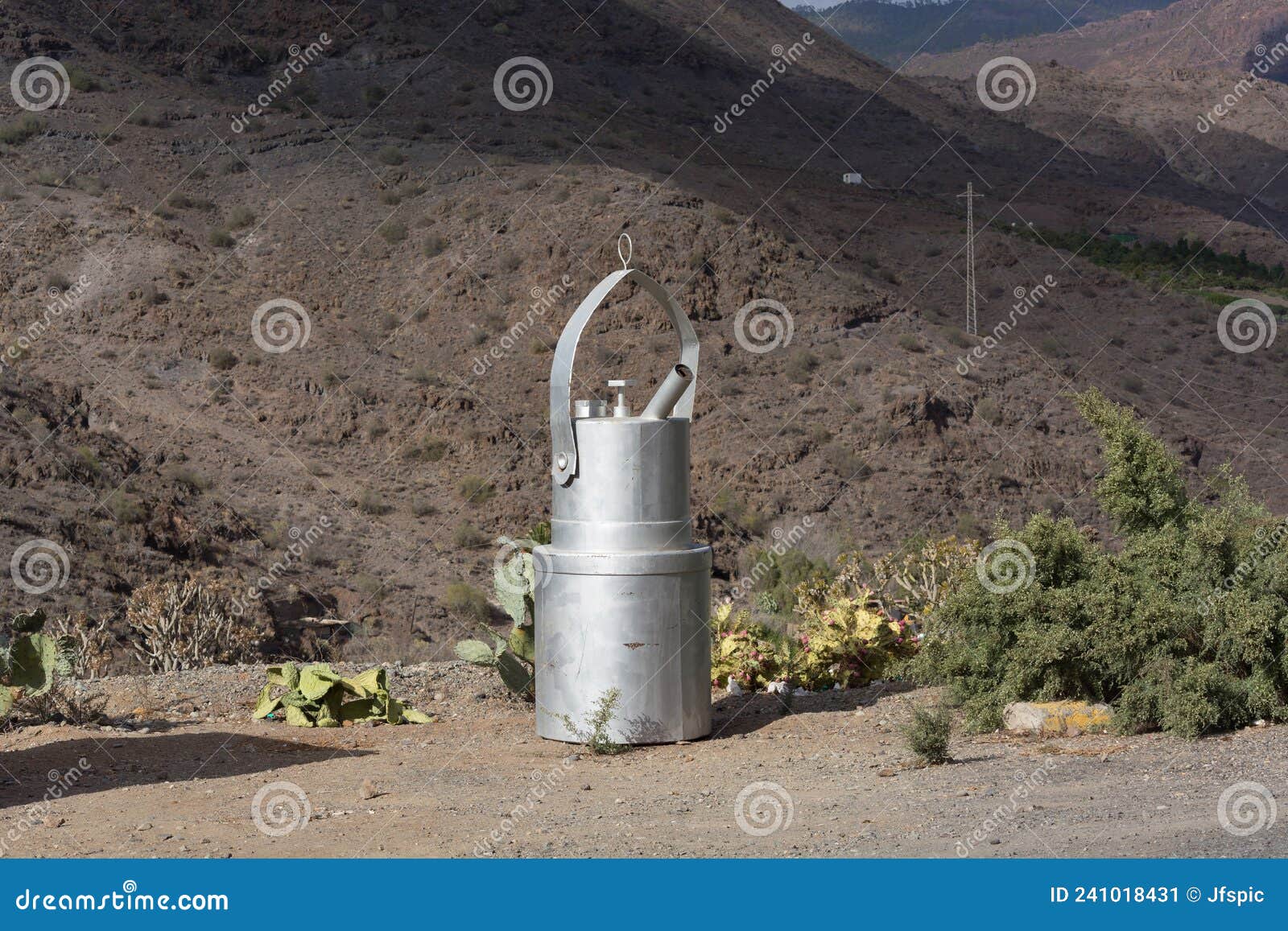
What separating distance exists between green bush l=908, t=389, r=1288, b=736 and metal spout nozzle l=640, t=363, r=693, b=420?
6.78 ft

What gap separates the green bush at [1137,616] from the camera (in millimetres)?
7270

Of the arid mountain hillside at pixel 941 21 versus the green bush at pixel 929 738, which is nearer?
the green bush at pixel 929 738

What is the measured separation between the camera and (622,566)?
7.32 metres

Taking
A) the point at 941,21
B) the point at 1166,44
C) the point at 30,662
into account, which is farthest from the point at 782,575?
the point at 941,21

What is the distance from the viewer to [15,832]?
590 centimetres

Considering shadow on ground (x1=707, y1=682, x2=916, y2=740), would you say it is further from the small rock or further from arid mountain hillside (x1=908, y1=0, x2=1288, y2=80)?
arid mountain hillside (x1=908, y1=0, x2=1288, y2=80)

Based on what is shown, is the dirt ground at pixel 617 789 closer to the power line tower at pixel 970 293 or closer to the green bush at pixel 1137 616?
the green bush at pixel 1137 616

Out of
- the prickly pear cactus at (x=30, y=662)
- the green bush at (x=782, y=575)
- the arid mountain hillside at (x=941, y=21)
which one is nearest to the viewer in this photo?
the prickly pear cactus at (x=30, y=662)

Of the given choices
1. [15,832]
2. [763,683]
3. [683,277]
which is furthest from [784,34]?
[15,832]

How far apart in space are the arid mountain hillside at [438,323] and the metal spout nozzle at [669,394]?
34.0ft

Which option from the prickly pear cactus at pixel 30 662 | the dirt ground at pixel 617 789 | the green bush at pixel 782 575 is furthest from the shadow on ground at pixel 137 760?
the green bush at pixel 782 575

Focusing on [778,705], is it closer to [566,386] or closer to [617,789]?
[617,789]

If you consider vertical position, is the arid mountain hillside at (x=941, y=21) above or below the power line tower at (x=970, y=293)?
above

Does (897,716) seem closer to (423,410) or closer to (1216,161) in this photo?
(423,410)
